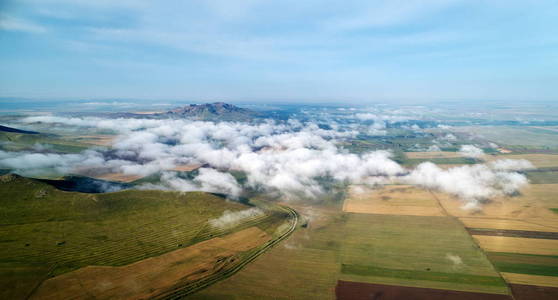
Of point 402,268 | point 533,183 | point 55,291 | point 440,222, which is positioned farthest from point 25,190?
point 533,183

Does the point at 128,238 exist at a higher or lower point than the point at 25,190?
lower

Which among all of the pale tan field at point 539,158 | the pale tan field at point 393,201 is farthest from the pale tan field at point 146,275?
the pale tan field at point 539,158

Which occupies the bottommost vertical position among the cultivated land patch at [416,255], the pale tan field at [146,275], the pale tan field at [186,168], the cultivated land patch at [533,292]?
the pale tan field at [186,168]

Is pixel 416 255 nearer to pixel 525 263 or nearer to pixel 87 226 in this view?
pixel 525 263

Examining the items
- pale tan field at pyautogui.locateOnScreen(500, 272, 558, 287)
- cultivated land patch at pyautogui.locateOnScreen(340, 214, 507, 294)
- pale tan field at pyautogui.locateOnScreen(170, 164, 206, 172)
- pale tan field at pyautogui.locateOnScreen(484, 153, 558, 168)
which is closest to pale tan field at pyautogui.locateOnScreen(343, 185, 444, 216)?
cultivated land patch at pyautogui.locateOnScreen(340, 214, 507, 294)

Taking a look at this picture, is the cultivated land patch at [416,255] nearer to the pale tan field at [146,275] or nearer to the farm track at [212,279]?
the farm track at [212,279]

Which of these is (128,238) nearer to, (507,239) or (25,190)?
(25,190)

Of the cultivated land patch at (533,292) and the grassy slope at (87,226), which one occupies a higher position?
the cultivated land patch at (533,292)
